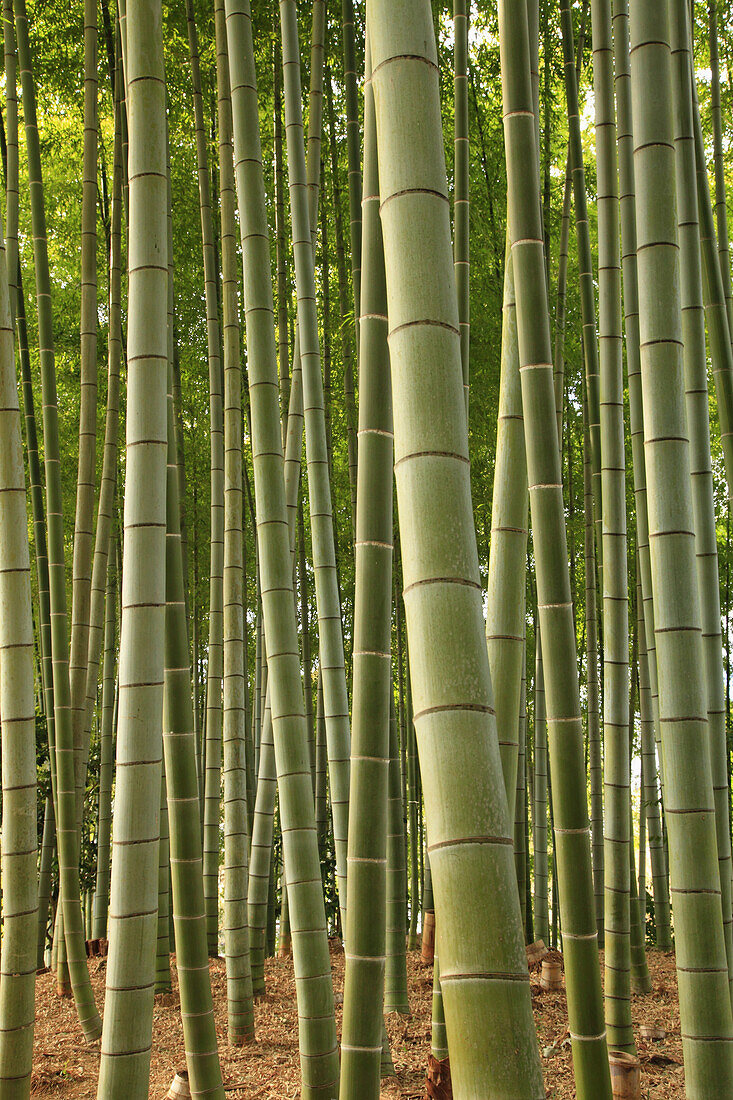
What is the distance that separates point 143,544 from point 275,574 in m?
0.59

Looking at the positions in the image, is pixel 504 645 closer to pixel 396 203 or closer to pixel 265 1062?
pixel 396 203

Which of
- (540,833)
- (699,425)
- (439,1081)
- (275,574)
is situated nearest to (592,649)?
(540,833)

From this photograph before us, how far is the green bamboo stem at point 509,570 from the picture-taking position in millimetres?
1711

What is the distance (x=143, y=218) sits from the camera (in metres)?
1.58

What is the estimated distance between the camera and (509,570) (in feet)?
5.70

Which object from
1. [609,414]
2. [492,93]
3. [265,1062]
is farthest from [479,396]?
[265,1062]

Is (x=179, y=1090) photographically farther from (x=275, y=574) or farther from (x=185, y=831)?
(x=275, y=574)

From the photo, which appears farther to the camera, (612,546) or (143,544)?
(612,546)

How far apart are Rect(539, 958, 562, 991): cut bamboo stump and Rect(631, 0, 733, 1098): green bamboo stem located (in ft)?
10.1

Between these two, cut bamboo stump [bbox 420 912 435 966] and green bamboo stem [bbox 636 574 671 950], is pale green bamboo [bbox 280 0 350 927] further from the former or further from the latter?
cut bamboo stump [bbox 420 912 435 966]

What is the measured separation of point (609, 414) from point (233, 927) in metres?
2.23

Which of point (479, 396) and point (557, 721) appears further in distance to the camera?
point (479, 396)

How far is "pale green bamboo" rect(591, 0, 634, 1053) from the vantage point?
2.50m

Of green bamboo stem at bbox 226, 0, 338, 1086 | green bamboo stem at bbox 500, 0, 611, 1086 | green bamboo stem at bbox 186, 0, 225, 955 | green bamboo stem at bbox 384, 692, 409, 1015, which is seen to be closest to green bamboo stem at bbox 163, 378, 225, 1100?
green bamboo stem at bbox 226, 0, 338, 1086
